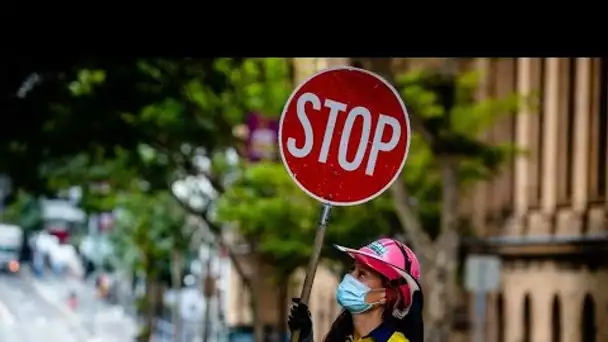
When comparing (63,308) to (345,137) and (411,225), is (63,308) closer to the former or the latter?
(411,225)

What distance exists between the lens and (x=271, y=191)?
1398cm

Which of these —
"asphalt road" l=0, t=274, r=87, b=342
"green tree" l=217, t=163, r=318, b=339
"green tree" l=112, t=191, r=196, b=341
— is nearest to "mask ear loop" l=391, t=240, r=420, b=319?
"green tree" l=217, t=163, r=318, b=339

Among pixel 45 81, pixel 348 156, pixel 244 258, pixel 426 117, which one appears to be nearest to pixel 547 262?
pixel 244 258

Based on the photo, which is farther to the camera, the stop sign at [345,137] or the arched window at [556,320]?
the arched window at [556,320]

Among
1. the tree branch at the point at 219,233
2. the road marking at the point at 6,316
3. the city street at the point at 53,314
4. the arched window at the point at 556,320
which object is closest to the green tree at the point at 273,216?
the tree branch at the point at 219,233

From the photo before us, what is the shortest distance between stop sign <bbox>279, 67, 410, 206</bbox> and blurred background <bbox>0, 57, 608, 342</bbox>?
3.46 metres

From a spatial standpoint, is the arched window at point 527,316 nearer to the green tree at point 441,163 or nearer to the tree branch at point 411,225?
the green tree at point 441,163

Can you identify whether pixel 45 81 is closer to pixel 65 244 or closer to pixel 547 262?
pixel 65 244

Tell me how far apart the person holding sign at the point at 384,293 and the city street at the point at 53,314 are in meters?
9.03

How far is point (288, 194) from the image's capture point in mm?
13414

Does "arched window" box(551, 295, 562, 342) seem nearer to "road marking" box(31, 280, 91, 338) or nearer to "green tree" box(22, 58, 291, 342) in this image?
"green tree" box(22, 58, 291, 342)

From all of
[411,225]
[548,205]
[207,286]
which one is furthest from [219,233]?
[411,225]

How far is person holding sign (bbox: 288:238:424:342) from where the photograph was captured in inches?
150

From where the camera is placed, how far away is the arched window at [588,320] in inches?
599
